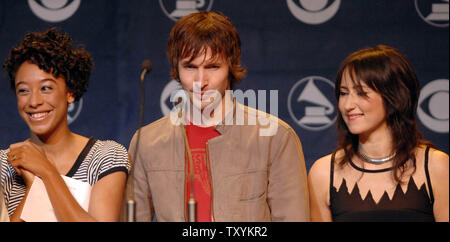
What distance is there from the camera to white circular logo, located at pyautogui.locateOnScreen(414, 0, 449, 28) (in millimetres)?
3488

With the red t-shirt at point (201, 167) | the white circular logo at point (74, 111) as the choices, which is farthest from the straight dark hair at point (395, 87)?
the white circular logo at point (74, 111)

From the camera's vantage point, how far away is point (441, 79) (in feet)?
11.4

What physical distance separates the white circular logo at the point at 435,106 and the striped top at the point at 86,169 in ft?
6.26

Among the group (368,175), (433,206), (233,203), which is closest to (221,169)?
(233,203)

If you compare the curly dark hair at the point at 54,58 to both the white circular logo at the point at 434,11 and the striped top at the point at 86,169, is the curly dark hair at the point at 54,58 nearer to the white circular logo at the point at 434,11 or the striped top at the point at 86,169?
A: the striped top at the point at 86,169

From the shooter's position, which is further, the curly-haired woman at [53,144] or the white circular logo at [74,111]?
the white circular logo at [74,111]

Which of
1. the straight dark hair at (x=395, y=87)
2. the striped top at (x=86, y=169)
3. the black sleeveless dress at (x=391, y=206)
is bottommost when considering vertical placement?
the black sleeveless dress at (x=391, y=206)

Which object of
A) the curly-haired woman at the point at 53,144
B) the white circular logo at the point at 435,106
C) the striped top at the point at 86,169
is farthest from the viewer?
the white circular logo at the point at 435,106

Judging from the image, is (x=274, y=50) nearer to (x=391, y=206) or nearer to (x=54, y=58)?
(x=391, y=206)

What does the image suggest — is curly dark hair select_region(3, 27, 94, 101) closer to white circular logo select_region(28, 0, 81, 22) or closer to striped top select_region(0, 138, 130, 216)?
striped top select_region(0, 138, 130, 216)

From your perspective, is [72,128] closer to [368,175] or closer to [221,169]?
[221,169]

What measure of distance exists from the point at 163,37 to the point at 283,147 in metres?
1.39

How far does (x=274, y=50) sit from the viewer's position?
11.6 ft

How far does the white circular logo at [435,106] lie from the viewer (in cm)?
347
